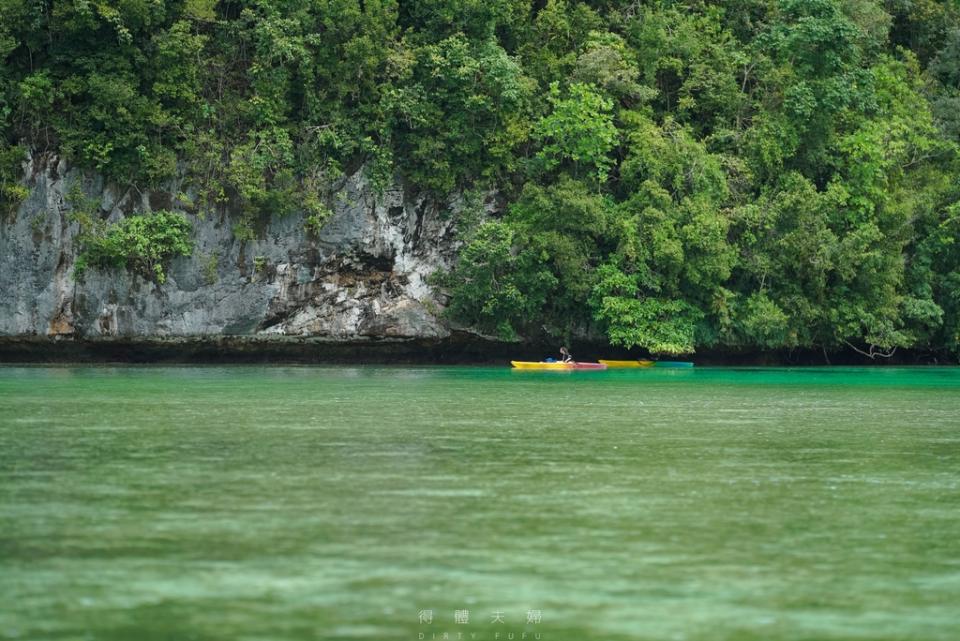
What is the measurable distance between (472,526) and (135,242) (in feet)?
84.2

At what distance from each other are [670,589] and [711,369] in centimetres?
2859

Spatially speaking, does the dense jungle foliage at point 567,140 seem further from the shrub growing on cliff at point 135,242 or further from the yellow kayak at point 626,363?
the yellow kayak at point 626,363

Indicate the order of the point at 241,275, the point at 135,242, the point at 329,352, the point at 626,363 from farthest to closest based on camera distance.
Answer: the point at 329,352 < the point at 626,363 < the point at 241,275 < the point at 135,242

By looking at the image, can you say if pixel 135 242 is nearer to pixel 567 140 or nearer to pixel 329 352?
pixel 329 352

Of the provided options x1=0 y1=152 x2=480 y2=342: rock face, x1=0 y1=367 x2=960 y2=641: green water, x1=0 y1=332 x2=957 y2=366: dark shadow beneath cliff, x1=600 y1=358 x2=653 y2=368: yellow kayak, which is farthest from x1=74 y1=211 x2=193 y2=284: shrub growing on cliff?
x1=0 y1=367 x2=960 y2=641: green water

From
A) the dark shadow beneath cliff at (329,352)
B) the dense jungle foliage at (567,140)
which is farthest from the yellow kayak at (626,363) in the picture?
the dark shadow beneath cliff at (329,352)

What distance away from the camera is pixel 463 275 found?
3478cm

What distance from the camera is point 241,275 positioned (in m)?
34.5

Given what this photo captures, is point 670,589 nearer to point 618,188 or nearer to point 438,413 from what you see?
point 438,413

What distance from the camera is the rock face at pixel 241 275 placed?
33438 millimetres

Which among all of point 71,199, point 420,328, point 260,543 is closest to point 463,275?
point 420,328

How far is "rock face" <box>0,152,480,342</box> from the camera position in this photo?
110ft

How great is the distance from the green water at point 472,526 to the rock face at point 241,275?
1628 centimetres

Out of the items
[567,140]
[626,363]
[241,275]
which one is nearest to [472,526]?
[241,275]
